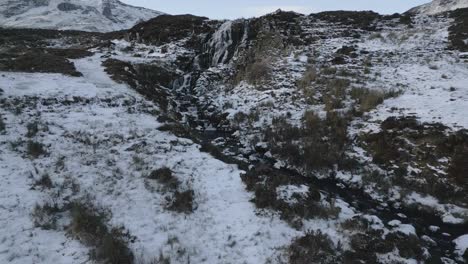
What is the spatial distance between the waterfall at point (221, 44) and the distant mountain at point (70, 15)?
245 feet

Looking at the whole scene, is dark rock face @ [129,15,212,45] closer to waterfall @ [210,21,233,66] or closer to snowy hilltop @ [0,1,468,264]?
waterfall @ [210,21,233,66]

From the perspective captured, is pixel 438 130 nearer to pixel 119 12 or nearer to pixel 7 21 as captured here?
pixel 7 21

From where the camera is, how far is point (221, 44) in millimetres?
29797

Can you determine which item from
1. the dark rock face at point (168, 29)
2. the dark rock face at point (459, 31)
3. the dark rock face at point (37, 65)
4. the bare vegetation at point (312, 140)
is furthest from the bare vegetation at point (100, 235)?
the dark rock face at point (168, 29)

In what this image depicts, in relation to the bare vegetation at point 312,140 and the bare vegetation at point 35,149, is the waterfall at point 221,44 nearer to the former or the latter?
the bare vegetation at point 312,140

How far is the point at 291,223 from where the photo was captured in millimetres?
9555

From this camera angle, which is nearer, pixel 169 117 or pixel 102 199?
pixel 102 199

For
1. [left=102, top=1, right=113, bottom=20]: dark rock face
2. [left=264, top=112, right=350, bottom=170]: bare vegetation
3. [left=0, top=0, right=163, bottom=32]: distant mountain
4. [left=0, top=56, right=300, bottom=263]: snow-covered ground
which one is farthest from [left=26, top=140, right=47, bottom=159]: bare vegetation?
[left=102, top=1, right=113, bottom=20]: dark rock face

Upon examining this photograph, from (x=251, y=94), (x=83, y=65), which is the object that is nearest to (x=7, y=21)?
(x=83, y=65)

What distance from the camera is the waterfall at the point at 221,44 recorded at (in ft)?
94.0

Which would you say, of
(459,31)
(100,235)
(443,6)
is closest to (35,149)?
(100,235)

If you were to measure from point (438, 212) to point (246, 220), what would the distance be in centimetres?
574

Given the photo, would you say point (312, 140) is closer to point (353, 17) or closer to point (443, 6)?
point (353, 17)

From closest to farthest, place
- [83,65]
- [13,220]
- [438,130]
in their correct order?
[13,220] < [438,130] < [83,65]
